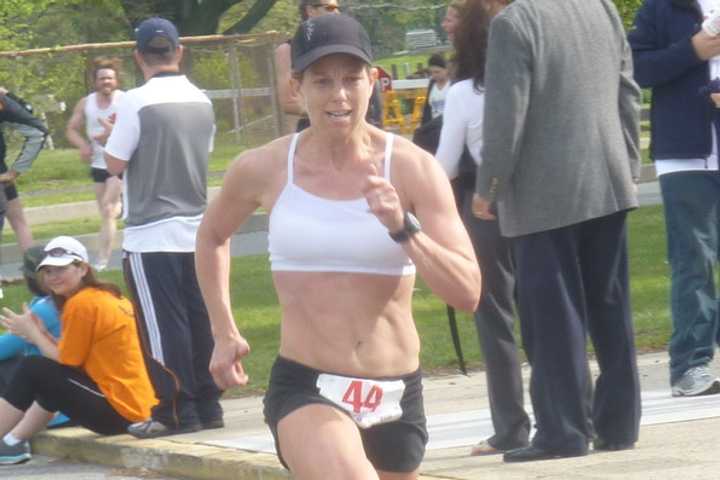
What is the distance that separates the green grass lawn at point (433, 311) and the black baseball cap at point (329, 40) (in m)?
5.38

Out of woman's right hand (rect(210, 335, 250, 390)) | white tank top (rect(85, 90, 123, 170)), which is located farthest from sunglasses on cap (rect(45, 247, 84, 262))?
white tank top (rect(85, 90, 123, 170))

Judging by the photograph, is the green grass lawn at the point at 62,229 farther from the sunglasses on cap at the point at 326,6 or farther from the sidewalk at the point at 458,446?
the sunglasses on cap at the point at 326,6

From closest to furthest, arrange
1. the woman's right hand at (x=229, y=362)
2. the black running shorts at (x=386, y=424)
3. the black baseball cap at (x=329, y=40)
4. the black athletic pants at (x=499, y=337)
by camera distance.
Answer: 1. the black baseball cap at (x=329, y=40)
2. the black running shorts at (x=386, y=424)
3. the woman's right hand at (x=229, y=362)
4. the black athletic pants at (x=499, y=337)

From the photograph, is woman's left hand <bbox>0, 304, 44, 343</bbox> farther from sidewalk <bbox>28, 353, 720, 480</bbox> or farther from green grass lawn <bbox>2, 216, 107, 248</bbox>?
green grass lawn <bbox>2, 216, 107, 248</bbox>

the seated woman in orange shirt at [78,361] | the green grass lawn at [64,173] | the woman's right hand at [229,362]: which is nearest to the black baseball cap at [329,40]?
the woman's right hand at [229,362]

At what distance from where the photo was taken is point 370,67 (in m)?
4.50

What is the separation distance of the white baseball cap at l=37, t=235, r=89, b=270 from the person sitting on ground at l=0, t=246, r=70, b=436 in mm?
279

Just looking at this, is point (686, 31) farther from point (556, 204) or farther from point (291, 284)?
point (291, 284)

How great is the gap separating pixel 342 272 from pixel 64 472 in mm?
4201

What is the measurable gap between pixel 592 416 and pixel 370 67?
2589 mm

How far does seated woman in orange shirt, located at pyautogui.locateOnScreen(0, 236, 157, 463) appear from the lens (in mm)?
8383

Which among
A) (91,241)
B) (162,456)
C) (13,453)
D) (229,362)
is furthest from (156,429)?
(91,241)

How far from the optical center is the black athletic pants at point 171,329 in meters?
8.30

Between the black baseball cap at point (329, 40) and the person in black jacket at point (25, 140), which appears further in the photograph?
the person in black jacket at point (25, 140)
